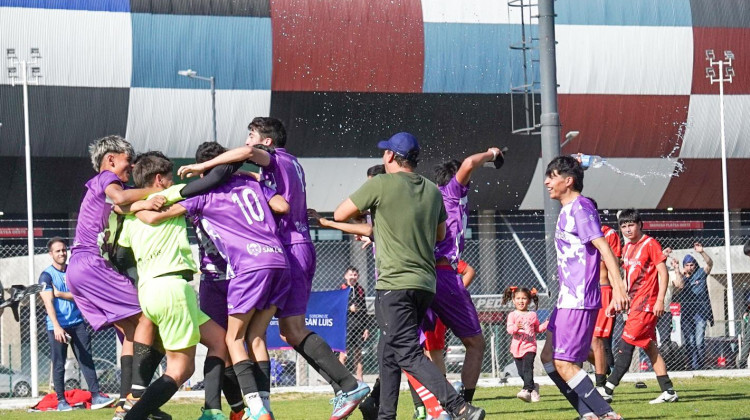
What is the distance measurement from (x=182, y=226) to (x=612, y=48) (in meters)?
18.5

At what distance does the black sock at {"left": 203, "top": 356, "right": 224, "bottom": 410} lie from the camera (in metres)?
7.01

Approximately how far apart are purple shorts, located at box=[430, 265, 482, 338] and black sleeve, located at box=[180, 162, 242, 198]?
1.89 metres

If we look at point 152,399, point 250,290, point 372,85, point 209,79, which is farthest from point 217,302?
point 372,85

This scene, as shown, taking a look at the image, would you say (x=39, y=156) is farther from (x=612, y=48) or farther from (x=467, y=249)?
(x=612, y=48)

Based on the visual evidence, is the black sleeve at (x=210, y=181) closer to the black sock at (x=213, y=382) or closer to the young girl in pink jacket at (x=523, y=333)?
the black sock at (x=213, y=382)

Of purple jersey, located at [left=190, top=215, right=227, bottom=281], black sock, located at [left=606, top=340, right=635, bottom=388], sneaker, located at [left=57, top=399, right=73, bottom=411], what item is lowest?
sneaker, located at [left=57, top=399, right=73, bottom=411]

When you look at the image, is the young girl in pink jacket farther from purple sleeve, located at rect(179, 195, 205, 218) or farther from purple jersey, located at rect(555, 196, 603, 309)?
purple sleeve, located at rect(179, 195, 205, 218)

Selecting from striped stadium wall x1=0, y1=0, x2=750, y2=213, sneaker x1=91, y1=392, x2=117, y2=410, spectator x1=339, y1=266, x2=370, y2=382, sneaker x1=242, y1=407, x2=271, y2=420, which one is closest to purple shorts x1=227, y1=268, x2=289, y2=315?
sneaker x1=242, y1=407, x2=271, y2=420

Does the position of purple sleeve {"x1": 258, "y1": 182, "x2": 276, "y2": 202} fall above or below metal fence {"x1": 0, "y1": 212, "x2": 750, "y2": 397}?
above

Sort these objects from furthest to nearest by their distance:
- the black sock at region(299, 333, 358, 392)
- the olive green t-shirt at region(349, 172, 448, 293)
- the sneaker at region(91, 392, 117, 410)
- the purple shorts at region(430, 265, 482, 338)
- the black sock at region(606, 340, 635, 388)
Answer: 1. the sneaker at region(91, 392, 117, 410)
2. the black sock at region(606, 340, 635, 388)
3. the purple shorts at region(430, 265, 482, 338)
4. the black sock at region(299, 333, 358, 392)
5. the olive green t-shirt at region(349, 172, 448, 293)

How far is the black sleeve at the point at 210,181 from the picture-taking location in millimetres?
6875

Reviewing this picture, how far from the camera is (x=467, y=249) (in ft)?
67.7

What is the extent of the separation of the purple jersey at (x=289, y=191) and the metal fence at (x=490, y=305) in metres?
7.51

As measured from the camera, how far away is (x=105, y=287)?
799 cm
